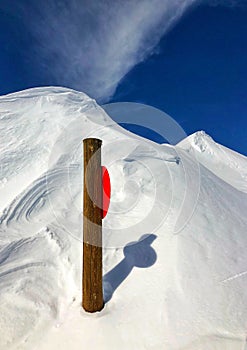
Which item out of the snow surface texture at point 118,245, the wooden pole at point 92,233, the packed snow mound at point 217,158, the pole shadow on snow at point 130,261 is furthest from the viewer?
the packed snow mound at point 217,158

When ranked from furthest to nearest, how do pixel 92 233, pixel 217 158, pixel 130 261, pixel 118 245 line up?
1. pixel 217 158
2. pixel 118 245
3. pixel 130 261
4. pixel 92 233

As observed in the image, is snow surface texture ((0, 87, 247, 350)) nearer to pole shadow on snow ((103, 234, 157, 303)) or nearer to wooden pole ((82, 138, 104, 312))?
pole shadow on snow ((103, 234, 157, 303))

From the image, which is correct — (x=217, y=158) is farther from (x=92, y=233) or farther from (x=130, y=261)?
(x=92, y=233)

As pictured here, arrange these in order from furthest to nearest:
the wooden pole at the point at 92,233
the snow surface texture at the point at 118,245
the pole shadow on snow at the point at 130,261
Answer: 1. the pole shadow on snow at the point at 130,261
2. the wooden pole at the point at 92,233
3. the snow surface texture at the point at 118,245

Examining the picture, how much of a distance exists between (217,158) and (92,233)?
32.6ft

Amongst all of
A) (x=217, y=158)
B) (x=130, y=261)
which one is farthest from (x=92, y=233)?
(x=217, y=158)

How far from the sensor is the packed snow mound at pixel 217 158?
34.6 ft

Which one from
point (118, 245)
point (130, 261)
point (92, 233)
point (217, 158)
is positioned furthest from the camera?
point (217, 158)

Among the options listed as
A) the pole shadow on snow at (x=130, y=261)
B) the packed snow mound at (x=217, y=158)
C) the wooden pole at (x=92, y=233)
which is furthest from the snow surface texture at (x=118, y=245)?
the packed snow mound at (x=217, y=158)

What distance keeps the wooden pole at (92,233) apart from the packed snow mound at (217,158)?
24.8 ft

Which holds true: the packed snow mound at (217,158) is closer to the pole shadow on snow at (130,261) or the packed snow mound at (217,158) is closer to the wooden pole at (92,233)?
the pole shadow on snow at (130,261)

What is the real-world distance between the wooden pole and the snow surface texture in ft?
0.74

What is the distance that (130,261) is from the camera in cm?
411

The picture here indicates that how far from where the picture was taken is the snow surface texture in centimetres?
319
